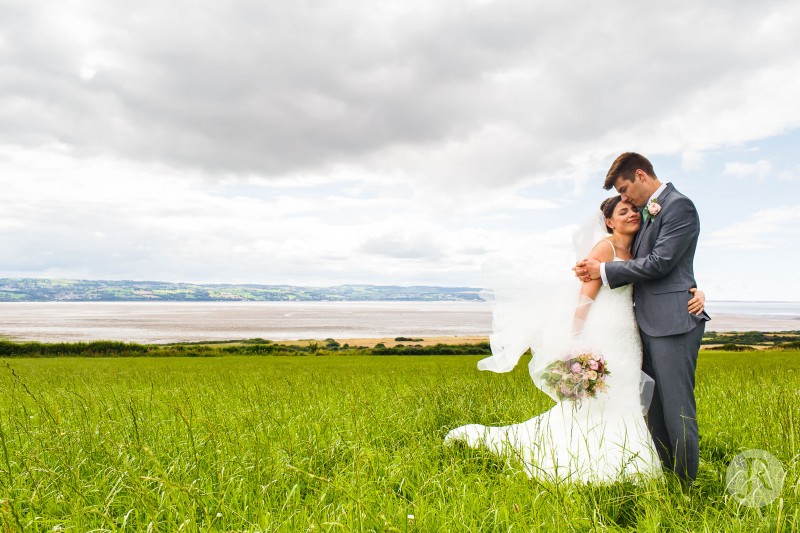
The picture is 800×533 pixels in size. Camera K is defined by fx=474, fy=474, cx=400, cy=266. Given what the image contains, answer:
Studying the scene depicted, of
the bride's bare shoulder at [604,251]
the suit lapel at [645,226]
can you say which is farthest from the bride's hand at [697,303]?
Answer: the bride's bare shoulder at [604,251]

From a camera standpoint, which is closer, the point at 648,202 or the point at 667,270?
the point at 667,270

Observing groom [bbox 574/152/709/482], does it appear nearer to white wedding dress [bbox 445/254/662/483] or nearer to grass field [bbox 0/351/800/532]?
white wedding dress [bbox 445/254/662/483]

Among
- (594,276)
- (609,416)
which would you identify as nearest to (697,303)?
(594,276)

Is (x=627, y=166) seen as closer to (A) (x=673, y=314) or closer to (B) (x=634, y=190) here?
(B) (x=634, y=190)

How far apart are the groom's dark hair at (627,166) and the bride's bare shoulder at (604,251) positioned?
0.59m

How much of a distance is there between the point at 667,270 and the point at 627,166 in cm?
100

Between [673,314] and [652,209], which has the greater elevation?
[652,209]

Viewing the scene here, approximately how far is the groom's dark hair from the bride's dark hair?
30 centimetres

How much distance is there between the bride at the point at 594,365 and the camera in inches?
158

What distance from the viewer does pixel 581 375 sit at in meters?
4.11

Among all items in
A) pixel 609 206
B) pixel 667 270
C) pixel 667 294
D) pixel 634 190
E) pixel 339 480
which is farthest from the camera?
pixel 609 206

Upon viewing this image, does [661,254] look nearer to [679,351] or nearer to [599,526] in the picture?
[679,351]

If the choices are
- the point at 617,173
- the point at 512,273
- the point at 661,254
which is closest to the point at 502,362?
the point at 512,273

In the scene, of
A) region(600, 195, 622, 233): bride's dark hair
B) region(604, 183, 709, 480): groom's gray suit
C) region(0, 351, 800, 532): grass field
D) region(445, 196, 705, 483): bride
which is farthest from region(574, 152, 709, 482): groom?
region(0, 351, 800, 532): grass field
